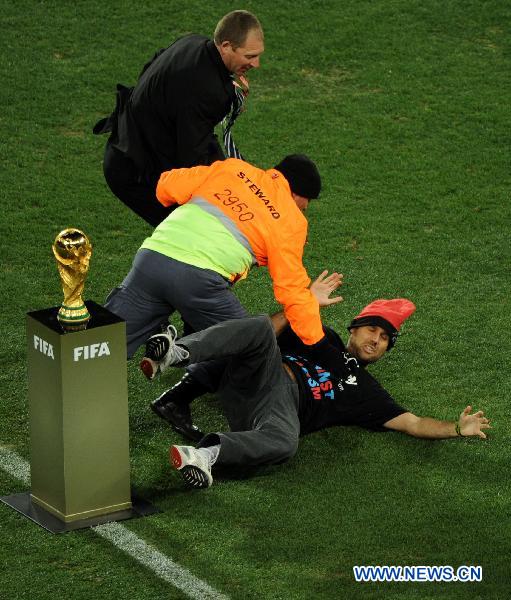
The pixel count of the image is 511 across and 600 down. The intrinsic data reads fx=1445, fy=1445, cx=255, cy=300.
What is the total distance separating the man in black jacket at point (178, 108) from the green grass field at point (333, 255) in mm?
1144

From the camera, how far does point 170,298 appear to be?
720 centimetres

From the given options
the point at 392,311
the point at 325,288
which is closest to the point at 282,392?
the point at 325,288

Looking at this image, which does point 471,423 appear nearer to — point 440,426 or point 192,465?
point 440,426

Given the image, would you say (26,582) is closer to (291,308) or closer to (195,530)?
(195,530)

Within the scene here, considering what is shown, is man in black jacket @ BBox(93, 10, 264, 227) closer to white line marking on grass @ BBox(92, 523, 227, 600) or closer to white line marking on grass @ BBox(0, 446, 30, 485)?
white line marking on grass @ BBox(0, 446, 30, 485)

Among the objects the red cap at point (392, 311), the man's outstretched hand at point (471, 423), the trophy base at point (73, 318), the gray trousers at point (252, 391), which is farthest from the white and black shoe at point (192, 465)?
the red cap at point (392, 311)

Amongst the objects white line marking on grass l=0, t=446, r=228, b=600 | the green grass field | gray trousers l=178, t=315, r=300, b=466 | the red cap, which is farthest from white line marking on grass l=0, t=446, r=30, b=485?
the red cap

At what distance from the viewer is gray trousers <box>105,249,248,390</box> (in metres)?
7.12

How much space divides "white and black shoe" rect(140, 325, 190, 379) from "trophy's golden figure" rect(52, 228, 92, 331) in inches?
18.0

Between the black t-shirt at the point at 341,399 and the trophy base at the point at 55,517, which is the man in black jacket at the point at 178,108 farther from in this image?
the trophy base at the point at 55,517

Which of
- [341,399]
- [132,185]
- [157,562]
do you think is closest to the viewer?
[157,562]

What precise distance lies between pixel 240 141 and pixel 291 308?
420 centimetres

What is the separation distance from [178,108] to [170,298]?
1144mm

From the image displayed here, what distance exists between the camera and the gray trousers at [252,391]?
264 inches
